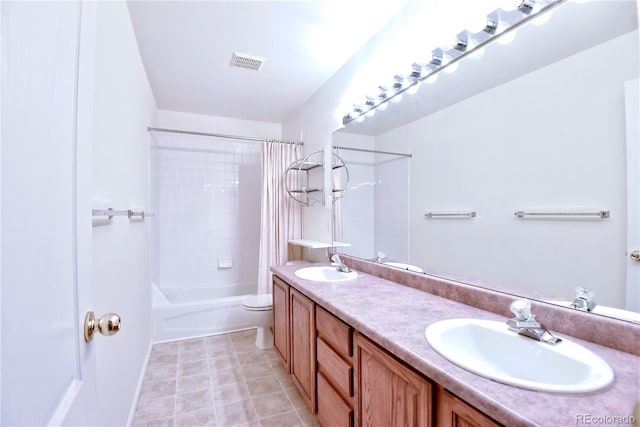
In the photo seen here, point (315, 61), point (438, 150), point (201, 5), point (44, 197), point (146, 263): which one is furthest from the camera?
point (146, 263)

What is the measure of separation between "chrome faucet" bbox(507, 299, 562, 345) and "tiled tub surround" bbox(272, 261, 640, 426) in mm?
114

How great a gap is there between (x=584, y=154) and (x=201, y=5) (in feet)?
6.58

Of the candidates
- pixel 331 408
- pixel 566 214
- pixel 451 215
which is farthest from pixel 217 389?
pixel 566 214

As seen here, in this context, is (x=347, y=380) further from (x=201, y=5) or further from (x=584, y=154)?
(x=201, y=5)

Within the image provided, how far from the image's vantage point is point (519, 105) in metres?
1.10

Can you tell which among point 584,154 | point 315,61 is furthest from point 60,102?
point 315,61

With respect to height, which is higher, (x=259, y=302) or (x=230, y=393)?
(x=259, y=302)

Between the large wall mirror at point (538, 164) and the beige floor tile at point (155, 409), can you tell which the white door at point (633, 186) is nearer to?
the large wall mirror at point (538, 164)

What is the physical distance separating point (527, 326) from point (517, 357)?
4.1 inches

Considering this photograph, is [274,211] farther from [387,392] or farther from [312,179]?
[387,392]

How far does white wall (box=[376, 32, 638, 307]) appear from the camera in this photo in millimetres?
892

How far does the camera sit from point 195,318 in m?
2.86

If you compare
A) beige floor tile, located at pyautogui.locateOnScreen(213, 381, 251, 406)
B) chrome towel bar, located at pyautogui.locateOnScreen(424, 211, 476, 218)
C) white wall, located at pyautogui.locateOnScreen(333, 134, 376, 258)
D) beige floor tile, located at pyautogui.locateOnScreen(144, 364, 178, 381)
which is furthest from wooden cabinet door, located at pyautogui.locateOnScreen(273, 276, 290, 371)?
Result: chrome towel bar, located at pyautogui.locateOnScreen(424, 211, 476, 218)

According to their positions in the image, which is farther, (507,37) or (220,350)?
(220,350)
